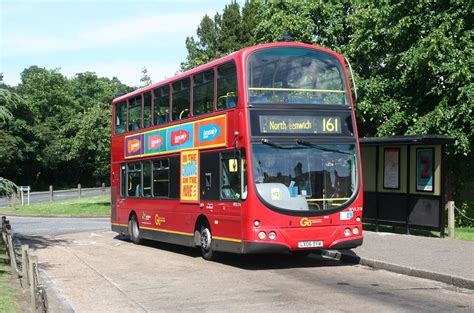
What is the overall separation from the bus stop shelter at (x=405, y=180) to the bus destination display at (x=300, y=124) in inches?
158

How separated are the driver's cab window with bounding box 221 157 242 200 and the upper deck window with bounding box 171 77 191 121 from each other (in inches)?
97.9

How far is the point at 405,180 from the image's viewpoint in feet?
58.3

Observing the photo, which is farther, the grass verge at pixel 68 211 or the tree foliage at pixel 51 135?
the tree foliage at pixel 51 135

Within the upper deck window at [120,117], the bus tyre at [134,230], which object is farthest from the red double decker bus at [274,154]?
the upper deck window at [120,117]

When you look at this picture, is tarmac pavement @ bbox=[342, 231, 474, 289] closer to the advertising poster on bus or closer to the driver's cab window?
the driver's cab window

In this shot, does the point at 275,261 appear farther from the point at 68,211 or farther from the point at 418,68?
the point at 68,211

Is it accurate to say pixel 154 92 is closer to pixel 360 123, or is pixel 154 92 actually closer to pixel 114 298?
pixel 114 298

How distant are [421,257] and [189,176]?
5.65m

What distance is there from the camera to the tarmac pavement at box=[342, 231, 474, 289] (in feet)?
35.6

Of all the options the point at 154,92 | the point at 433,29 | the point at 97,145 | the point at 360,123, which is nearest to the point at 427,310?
the point at 154,92

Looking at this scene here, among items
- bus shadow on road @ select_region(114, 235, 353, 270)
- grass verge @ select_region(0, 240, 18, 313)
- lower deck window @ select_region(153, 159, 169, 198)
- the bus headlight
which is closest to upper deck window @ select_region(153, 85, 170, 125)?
lower deck window @ select_region(153, 159, 169, 198)

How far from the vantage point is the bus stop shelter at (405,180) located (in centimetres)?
1644

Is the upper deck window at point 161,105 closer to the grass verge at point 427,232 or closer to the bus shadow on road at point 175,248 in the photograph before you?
the bus shadow on road at point 175,248

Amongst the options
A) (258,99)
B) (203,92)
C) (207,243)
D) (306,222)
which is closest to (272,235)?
(306,222)
